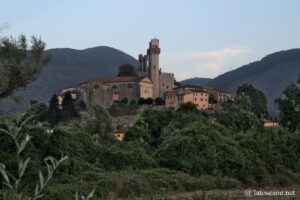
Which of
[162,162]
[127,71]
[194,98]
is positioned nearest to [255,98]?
[194,98]

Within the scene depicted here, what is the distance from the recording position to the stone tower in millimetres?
129875

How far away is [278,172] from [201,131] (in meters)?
3.91

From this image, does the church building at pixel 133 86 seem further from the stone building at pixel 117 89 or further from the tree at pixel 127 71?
the tree at pixel 127 71

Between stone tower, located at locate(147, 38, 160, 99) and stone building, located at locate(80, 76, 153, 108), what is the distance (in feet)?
15.4

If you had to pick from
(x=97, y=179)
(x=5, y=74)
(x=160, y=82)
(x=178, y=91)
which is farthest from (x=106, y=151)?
(x=160, y=82)

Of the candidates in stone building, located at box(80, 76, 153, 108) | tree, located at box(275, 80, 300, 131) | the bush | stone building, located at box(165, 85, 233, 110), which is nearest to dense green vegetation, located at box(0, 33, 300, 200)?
tree, located at box(275, 80, 300, 131)

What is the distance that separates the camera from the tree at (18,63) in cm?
1880

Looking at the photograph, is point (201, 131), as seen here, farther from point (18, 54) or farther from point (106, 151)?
point (18, 54)

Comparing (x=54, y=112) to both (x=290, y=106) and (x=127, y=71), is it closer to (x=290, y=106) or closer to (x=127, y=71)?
(x=127, y=71)

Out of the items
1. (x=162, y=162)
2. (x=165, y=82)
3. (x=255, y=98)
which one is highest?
(x=165, y=82)

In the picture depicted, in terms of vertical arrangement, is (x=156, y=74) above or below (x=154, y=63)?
below

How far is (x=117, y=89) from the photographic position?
12300 centimetres

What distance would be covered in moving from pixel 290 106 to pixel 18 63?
26.4 metres

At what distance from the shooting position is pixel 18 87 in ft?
63.8
